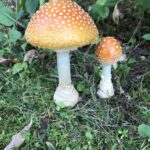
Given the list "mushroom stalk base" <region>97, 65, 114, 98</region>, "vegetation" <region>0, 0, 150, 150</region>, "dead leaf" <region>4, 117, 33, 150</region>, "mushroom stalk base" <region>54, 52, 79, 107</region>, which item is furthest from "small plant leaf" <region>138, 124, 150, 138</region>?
"dead leaf" <region>4, 117, 33, 150</region>

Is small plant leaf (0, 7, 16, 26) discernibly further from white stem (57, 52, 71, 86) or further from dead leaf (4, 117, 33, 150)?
dead leaf (4, 117, 33, 150)

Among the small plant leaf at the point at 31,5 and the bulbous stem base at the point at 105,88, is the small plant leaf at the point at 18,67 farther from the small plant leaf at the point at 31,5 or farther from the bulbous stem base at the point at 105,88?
the bulbous stem base at the point at 105,88

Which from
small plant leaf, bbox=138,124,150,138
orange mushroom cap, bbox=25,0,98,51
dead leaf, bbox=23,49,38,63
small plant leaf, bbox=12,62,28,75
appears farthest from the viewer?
dead leaf, bbox=23,49,38,63

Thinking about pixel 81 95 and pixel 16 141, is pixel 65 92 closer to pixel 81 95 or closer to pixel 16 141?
pixel 81 95

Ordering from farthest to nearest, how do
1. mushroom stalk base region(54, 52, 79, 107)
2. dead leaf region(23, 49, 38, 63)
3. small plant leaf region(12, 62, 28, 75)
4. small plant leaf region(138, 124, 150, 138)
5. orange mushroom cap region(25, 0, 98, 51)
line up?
dead leaf region(23, 49, 38, 63), small plant leaf region(12, 62, 28, 75), mushroom stalk base region(54, 52, 79, 107), small plant leaf region(138, 124, 150, 138), orange mushroom cap region(25, 0, 98, 51)

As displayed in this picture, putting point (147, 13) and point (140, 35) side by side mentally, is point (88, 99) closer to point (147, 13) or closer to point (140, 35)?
point (140, 35)

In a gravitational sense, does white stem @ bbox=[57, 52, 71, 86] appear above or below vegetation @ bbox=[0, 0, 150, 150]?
above
